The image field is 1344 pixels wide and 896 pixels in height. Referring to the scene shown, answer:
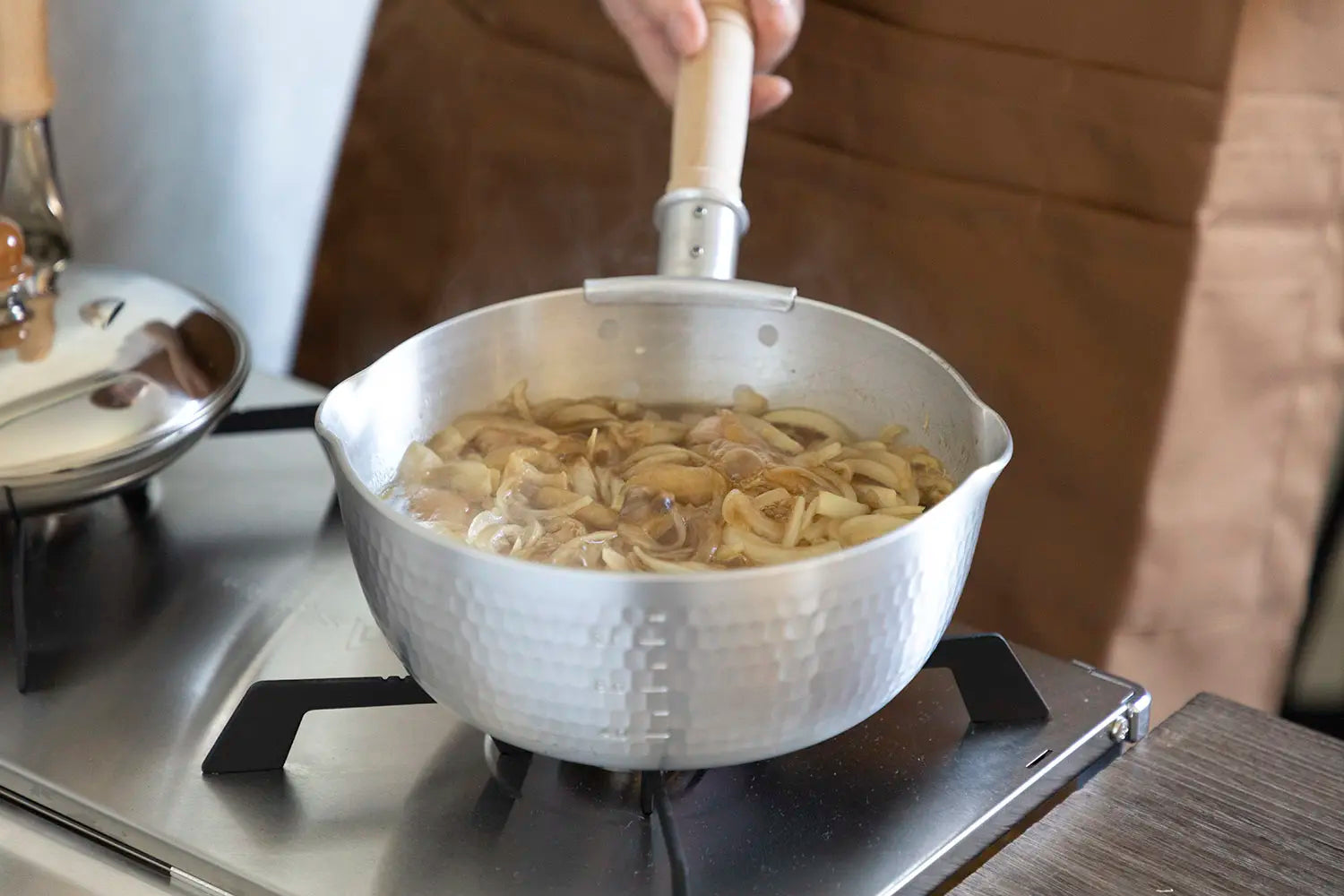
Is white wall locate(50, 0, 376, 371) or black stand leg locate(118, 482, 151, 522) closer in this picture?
black stand leg locate(118, 482, 151, 522)

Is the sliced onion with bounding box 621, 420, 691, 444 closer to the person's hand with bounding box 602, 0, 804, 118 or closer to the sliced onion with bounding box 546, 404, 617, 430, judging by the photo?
the sliced onion with bounding box 546, 404, 617, 430

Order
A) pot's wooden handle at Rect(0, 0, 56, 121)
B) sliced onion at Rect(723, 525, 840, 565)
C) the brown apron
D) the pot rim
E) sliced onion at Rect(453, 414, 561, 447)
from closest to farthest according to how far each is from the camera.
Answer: the pot rim, sliced onion at Rect(723, 525, 840, 565), sliced onion at Rect(453, 414, 561, 447), pot's wooden handle at Rect(0, 0, 56, 121), the brown apron

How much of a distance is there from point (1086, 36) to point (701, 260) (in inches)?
16.4

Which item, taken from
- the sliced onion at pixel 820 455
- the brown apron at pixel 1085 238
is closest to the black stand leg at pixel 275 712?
the sliced onion at pixel 820 455

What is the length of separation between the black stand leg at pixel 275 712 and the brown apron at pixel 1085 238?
0.61 m

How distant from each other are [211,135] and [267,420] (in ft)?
2.01

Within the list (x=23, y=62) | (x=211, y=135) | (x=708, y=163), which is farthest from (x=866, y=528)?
(x=211, y=135)

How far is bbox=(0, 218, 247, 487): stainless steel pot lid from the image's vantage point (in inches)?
27.2

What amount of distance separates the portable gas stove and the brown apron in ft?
1.19

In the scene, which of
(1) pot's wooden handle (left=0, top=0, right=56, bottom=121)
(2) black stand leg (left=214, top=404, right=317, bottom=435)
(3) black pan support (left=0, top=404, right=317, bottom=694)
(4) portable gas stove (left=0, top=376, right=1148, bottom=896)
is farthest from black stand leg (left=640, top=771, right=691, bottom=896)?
(1) pot's wooden handle (left=0, top=0, right=56, bottom=121)

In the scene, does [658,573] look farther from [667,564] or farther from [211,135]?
[211,135]

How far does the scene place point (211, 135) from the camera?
1360 mm

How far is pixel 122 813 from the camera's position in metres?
0.58

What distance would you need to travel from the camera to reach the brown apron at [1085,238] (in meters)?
0.94
